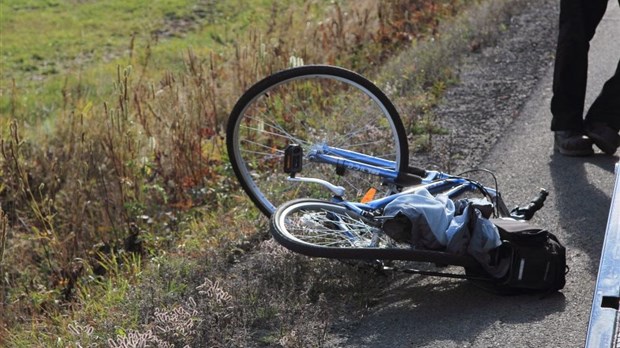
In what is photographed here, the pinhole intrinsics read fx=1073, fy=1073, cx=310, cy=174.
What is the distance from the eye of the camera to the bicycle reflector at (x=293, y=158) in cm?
582

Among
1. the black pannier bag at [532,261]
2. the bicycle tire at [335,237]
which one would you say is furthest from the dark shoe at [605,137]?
the bicycle tire at [335,237]

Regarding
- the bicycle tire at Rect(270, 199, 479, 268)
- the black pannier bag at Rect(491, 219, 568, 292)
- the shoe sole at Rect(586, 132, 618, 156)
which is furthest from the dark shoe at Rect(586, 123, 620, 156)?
the bicycle tire at Rect(270, 199, 479, 268)

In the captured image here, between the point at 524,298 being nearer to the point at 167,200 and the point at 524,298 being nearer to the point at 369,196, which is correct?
the point at 369,196

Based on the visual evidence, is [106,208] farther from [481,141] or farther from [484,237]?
[484,237]

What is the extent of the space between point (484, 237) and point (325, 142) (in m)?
1.35

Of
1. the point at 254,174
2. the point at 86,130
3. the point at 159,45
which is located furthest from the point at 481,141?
the point at 159,45

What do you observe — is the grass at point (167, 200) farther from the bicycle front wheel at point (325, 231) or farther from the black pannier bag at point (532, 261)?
the black pannier bag at point (532, 261)

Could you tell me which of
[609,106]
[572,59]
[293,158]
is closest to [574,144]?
[609,106]

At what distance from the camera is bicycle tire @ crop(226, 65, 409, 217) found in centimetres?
586

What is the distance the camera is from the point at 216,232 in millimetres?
6473

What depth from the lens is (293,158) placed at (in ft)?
19.1

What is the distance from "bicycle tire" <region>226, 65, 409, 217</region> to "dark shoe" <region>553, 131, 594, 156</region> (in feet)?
3.77

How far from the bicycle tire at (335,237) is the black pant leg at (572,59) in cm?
237

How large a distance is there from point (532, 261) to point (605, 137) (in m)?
2.21
